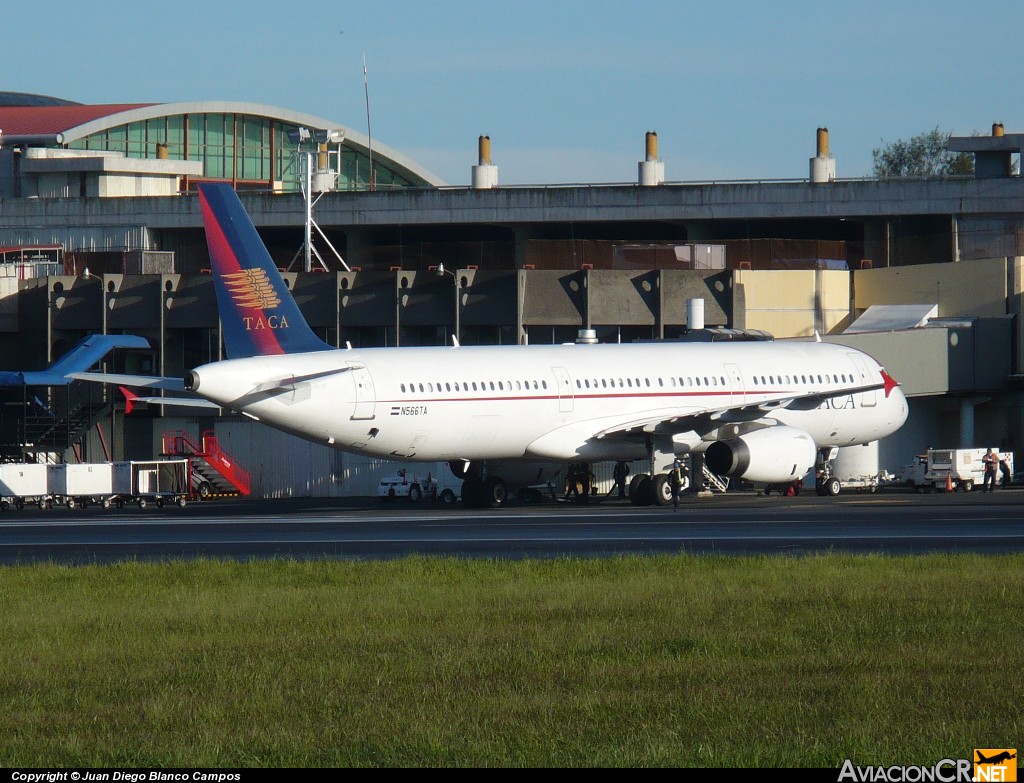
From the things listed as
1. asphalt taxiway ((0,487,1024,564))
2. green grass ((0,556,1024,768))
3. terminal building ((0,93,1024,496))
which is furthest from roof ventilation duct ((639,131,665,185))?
green grass ((0,556,1024,768))

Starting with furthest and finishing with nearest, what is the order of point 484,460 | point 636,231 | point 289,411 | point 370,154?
point 370,154
point 636,231
point 484,460
point 289,411

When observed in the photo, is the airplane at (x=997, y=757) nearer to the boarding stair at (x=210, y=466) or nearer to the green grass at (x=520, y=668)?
the green grass at (x=520, y=668)

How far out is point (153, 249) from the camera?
7975 centimetres

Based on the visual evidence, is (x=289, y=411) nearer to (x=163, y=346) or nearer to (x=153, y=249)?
(x=163, y=346)

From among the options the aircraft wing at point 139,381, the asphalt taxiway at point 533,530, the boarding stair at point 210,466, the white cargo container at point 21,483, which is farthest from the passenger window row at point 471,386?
the boarding stair at point 210,466

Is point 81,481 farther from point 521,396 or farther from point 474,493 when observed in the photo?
point 521,396

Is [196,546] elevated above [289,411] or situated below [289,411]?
below

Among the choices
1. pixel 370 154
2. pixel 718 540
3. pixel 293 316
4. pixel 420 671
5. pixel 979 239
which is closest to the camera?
pixel 420 671

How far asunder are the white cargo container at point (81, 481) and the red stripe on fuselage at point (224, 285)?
457 inches

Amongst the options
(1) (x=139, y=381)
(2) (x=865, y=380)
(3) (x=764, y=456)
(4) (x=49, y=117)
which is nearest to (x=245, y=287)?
(1) (x=139, y=381)

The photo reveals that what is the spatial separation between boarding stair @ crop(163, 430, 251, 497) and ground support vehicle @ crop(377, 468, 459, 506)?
577 cm

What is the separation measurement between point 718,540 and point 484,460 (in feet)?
53.1

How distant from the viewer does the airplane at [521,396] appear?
38.6m

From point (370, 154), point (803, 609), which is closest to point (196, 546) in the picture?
point (803, 609)
